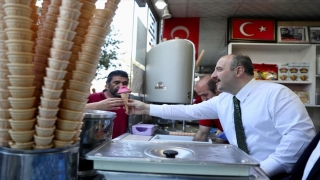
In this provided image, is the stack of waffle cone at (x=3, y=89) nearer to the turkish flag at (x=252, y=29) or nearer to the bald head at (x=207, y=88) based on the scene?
the bald head at (x=207, y=88)

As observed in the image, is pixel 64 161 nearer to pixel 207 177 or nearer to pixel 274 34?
pixel 207 177

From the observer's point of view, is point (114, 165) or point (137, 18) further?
point (137, 18)

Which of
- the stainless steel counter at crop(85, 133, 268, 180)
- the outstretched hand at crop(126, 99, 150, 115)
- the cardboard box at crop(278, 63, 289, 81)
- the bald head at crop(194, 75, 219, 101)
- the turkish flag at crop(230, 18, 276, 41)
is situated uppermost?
the turkish flag at crop(230, 18, 276, 41)

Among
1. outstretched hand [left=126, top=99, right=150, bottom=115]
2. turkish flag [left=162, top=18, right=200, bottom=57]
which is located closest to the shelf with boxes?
turkish flag [left=162, top=18, right=200, bottom=57]

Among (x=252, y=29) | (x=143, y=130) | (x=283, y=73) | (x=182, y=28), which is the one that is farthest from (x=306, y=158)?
(x=182, y=28)

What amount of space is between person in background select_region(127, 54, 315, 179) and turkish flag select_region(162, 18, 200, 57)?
2.29m

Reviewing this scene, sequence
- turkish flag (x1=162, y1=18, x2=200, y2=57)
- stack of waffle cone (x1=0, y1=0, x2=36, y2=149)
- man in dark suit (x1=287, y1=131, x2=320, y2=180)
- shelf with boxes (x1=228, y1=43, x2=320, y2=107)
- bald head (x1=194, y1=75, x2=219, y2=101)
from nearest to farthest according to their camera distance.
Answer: stack of waffle cone (x1=0, y1=0, x2=36, y2=149) < man in dark suit (x1=287, y1=131, x2=320, y2=180) < bald head (x1=194, y1=75, x2=219, y2=101) < shelf with boxes (x1=228, y1=43, x2=320, y2=107) < turkish flag (x1=162, y1=18, x2=200, y2=57)

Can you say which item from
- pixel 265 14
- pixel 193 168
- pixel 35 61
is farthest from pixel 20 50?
pixel 265 14

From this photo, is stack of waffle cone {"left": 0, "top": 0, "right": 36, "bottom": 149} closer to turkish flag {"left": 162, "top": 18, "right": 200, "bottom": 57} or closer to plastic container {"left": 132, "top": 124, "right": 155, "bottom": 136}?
plastic container {"left": 132, "top": 124, "right": 155, "bottom": 136}

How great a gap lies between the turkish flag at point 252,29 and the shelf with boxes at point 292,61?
5.2 inches

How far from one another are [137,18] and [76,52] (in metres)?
2.39

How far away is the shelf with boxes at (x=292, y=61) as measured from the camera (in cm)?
345

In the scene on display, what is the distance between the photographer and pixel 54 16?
0.46m

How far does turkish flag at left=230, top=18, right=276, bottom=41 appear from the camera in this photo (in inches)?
142
